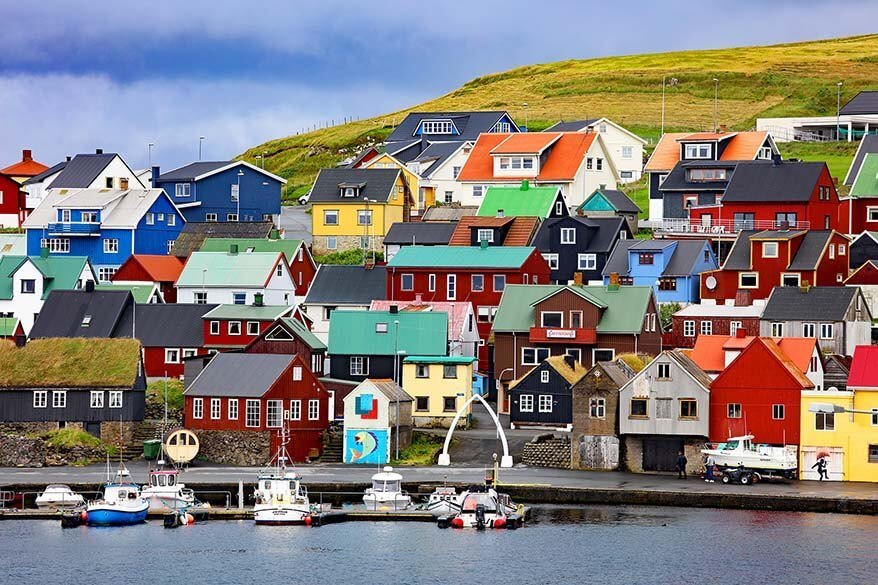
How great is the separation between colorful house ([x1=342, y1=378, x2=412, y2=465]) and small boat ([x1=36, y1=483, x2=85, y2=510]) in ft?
42.7

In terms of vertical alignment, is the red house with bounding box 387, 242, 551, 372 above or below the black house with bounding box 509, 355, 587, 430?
above

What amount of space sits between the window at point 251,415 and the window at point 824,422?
78.3 feet

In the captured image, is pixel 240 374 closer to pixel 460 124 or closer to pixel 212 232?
pixel 212 232

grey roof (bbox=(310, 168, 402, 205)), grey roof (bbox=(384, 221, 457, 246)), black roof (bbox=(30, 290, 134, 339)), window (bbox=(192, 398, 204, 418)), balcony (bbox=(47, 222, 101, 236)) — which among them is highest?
grey roof (bbox=(310, 168, 402, 205))

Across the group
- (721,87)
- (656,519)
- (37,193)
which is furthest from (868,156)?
(721,87)

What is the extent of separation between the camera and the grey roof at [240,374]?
82.3 meters

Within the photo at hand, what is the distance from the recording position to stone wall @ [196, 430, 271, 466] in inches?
3228

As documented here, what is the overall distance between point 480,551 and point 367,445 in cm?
1411

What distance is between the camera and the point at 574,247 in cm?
10438

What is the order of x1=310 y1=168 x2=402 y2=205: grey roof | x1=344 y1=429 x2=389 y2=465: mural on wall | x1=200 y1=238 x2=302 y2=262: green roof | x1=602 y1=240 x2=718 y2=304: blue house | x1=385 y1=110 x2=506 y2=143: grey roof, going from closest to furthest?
x1=344 y1=429 x2=389 y2=465: mural on wall, x1=602 y1=240 x2=718 y2=304: blue house, x1=200 y1=238 x2=302 y2=262: green roof, x1=310 y1=168 x2=402 y2=205: grey roof, x1=385 y1=110 x2=506 y2=143: grey roof

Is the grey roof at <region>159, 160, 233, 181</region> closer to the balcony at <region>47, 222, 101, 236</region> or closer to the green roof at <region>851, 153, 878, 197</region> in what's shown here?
the balcony at <region>47, 222, 101, 236</region>

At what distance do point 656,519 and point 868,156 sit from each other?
47.5 m

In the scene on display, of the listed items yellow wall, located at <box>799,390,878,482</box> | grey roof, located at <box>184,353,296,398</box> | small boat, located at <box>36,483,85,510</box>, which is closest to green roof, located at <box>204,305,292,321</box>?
grey roof, located at <box>184,353,296,398</box>

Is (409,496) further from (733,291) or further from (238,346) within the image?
(733,291)
